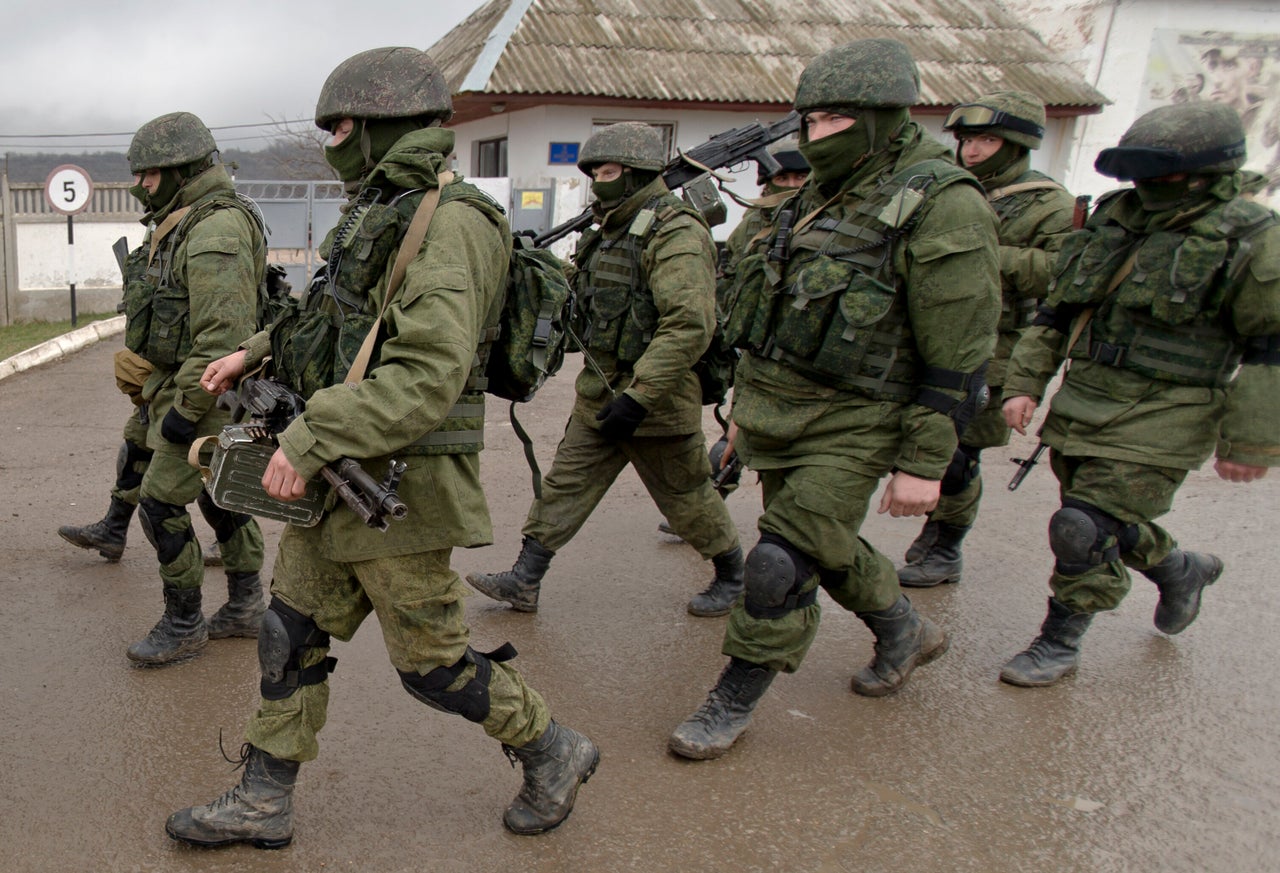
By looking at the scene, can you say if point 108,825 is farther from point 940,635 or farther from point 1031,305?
point 1031,305

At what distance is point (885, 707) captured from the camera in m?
3.57

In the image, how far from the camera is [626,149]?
4109 mm

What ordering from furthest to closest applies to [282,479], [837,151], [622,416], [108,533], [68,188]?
[68,188], [108,533], [622,416], [837,151], [282,479]

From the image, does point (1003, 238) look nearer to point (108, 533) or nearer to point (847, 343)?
point (847, 343)

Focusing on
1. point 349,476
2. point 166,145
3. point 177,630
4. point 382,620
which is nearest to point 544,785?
point 382,620

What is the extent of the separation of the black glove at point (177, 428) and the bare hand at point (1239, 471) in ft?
11.6

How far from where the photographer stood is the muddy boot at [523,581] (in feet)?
14.1

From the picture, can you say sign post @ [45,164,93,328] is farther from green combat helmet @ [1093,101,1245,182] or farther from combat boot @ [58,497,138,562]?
green combat helmet @ [1093,101,1245,182]

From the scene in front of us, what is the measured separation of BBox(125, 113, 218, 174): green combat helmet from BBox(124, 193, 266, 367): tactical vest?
18 cm

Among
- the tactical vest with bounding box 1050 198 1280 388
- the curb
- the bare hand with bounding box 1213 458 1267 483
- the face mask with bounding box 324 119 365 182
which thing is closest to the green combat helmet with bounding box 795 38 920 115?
the tactical vest with bounding box 1050 198 1280 388

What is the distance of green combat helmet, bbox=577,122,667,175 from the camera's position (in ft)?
13.5

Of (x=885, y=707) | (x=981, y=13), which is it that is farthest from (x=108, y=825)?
(x=981, y=13)

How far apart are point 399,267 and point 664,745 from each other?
69.0 inches

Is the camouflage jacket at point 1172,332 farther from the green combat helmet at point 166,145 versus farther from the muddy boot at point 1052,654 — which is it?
the green combat helmet at point 166,145
